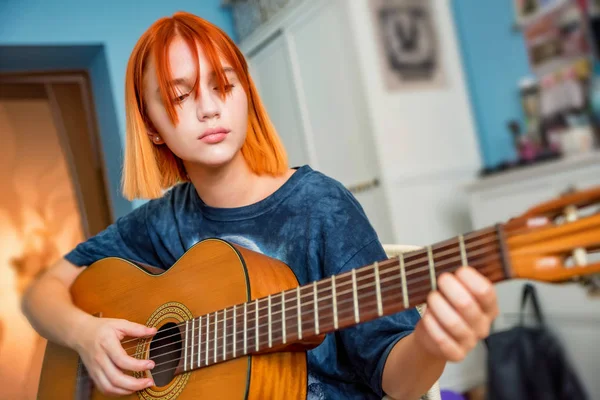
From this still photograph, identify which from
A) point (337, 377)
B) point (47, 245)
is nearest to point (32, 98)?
point (47, 245)

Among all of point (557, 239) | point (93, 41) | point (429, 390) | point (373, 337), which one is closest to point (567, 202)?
point (557, 239)

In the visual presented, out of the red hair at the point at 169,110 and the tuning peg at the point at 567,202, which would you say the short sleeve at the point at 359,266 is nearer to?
the red hair at the point at 169,110

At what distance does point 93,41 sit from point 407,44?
5.23 feet

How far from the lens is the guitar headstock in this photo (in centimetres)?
50

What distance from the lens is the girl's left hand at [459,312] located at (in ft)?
1.82

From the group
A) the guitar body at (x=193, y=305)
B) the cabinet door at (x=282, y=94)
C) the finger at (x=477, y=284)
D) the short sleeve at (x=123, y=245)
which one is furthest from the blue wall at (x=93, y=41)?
the finger at (x=477, y=284)

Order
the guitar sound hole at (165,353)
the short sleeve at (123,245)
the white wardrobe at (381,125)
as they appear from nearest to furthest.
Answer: the guitar sound hole at (165,353)
the short sleeve at (123,245)
the white wardrobe at (381,125)

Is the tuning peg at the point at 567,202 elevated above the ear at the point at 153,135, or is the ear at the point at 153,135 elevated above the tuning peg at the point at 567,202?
the ear at the point at 153,135

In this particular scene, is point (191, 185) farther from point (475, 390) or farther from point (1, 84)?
point (1, 84)

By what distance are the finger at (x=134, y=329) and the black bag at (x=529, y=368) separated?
763 millimetres

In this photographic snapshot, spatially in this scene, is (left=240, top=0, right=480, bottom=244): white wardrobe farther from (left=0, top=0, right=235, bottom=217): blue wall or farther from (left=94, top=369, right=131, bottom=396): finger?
(left=94, top=369, right=131, bottom=396): finger

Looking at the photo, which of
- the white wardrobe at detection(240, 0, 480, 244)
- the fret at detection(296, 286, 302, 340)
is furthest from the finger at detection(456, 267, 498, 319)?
the white wardrobe at detection(240, 0, 480, 244)

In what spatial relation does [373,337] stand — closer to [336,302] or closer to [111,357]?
[336,302]

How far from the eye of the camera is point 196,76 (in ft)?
3.05
